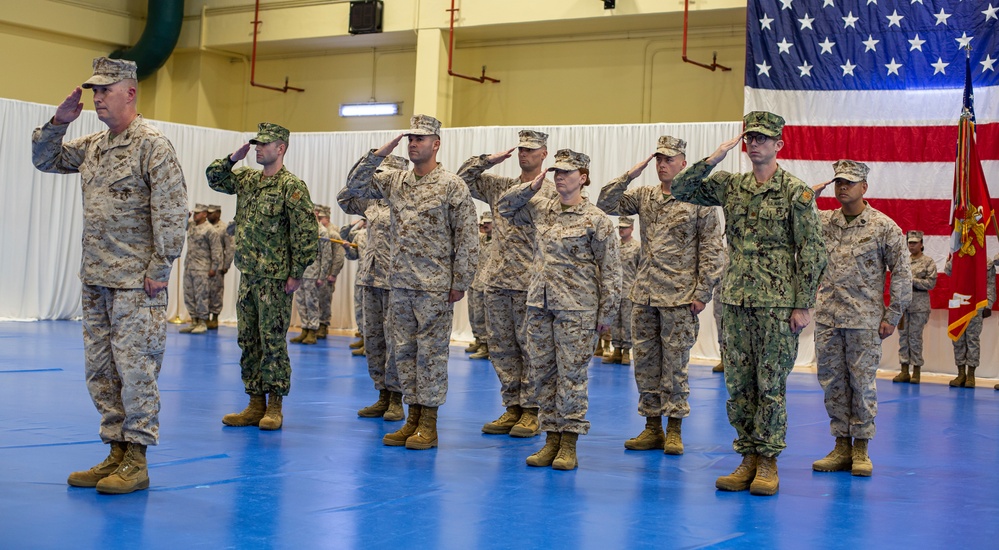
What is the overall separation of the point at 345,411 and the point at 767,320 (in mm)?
3488

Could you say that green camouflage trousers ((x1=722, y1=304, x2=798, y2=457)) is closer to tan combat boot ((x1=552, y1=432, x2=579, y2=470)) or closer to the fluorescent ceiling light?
tan combat boot ((x1=552, y1=432, x2=579, y2=470))

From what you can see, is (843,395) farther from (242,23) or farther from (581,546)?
(242,23)

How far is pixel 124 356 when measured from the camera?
4.44 metres

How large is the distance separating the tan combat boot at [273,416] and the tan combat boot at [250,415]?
0.18 feet

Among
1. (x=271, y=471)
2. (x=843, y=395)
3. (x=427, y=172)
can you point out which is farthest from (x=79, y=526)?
(x=843, y=395)

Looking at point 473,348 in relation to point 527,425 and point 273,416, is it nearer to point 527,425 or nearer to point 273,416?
point 527,425

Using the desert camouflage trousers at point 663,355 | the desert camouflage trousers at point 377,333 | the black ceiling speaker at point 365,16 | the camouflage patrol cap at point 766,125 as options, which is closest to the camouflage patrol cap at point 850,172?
the camouflage patrol cap at point 766,125

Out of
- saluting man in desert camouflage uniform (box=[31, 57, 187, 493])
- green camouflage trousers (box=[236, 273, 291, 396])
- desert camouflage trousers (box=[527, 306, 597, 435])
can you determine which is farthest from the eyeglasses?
green camouflage trousers (box=[236, 273, 291, 396])

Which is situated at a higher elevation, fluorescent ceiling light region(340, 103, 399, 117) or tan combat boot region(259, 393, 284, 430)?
fluorescent ceiling light region(340, 103, 399, 117)

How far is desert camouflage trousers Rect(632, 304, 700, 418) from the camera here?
6.12 metres

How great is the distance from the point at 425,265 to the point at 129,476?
6.80 ft

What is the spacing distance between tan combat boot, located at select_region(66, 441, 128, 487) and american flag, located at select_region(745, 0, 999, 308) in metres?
10.00

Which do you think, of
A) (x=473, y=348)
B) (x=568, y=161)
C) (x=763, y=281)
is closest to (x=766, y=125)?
(x=763, y=281)

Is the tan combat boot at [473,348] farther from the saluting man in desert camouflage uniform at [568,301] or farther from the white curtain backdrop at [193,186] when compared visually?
the saluting man in desert camouflage uniform at [568,301]
